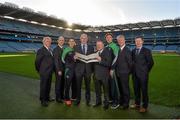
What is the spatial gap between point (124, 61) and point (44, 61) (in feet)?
8.70

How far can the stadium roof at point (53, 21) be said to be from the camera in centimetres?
6446

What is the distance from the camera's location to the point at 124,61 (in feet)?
23.0

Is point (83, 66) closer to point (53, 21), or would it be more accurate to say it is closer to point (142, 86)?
point (142, 86)

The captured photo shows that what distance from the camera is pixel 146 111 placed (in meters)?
6.70

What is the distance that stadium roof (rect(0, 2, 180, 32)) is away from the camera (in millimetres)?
64456

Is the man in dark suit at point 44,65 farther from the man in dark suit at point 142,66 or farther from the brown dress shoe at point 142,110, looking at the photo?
the brown dress shoe at point 142,110

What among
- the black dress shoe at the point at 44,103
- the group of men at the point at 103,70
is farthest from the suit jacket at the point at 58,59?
the black dress shoe at the point at 44,103

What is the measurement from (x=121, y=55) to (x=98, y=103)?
1.69 metres

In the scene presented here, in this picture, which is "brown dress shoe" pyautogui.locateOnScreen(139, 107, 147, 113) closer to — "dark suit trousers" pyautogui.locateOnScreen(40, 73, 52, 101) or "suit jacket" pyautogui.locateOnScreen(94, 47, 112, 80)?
"suit jacket" pyautogui.locateOnScreen(94, 47, 112, 80)

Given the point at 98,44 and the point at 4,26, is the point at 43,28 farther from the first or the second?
the point at 98,44

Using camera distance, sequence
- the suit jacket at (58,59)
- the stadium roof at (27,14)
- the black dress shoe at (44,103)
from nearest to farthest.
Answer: the black dress shoe at (44,103) < the suit jacket at (58,59) < the stadium roof at (27,14)

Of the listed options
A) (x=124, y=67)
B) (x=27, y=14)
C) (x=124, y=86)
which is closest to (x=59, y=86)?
(x=124, y=86)

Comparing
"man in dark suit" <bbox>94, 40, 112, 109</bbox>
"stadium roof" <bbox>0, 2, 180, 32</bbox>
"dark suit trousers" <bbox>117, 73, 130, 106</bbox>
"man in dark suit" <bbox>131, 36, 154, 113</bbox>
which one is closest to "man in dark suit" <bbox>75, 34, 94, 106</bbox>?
"man in dark suit" <bbox>94, 40, 112, 109</bbox>

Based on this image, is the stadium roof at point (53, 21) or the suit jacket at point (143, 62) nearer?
the suit jacket at point (143, 62)
